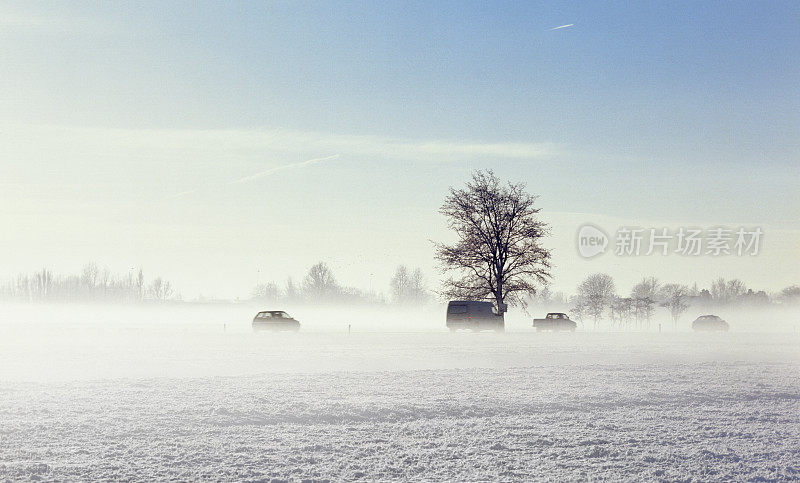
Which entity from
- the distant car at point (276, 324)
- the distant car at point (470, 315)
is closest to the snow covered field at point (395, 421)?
the distant car at point (276, 324)

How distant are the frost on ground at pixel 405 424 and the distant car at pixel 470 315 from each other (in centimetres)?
3066

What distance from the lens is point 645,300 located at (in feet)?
342

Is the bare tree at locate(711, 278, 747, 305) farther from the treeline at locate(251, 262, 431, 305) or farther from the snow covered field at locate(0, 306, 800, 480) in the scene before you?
the snow covered field at locate(0, 306, 800, 480)

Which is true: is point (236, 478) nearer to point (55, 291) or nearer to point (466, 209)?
point (466, 209)

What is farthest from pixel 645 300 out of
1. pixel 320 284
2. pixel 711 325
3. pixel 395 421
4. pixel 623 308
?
pixel 395 421

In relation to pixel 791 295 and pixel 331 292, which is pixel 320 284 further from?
pixel 791 295

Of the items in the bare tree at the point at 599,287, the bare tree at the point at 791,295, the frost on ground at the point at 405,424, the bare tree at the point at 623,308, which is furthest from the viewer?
the bare tree at the point at 791,295

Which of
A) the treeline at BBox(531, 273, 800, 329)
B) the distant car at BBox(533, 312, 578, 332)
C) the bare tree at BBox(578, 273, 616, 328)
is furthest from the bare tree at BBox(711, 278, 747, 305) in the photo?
the distant car at BBox(533, 312, 578, 332)

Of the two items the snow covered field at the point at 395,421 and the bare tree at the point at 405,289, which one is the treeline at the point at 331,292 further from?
the snow covered field at the point at 395,421

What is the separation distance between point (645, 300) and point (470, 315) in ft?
191

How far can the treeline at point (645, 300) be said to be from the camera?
10875cm

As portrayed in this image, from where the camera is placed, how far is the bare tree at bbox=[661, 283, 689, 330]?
11600cm

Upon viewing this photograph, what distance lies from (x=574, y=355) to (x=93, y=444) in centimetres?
2235

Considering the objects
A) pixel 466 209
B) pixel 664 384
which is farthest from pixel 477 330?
pixel 664 384
